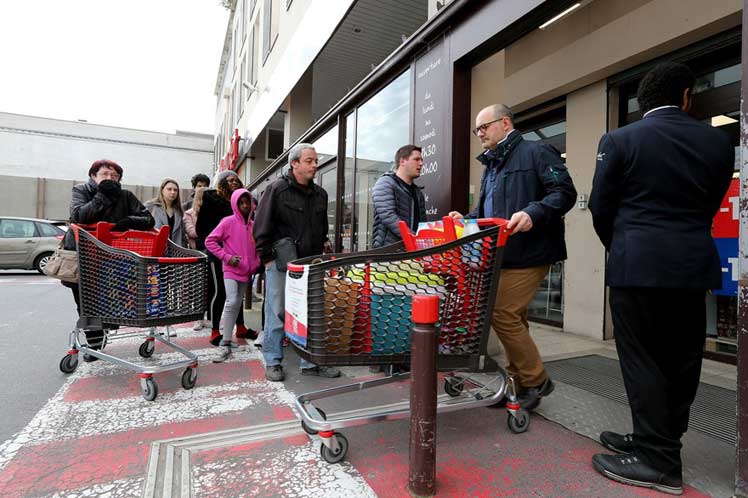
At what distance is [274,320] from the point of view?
3820mm

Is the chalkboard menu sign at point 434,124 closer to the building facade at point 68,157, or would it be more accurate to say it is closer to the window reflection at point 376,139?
the window reflection at point 376,139

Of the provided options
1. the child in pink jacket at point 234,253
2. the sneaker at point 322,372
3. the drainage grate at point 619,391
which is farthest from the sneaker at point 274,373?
the drainage grate at point 619,391

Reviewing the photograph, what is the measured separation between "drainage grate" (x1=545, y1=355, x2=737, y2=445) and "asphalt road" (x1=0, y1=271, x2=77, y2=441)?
13.2 feet

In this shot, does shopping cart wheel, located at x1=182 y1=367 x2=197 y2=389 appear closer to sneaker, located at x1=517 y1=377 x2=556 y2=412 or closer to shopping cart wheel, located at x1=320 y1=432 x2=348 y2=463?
shopping cart wheel, located at x1=320 y1=432 x2=348 y2=463

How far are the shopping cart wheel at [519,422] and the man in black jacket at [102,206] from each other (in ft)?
11.7

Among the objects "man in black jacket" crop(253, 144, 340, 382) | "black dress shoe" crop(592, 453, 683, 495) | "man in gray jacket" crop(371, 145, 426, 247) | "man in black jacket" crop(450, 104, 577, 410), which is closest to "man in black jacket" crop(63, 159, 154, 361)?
"man in black jacket" crop(253, 144, 340, 382)

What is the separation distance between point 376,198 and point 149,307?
6.44 feet

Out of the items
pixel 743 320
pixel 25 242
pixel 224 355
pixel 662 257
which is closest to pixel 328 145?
pixel 224 355

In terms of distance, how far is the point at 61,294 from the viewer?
9.30 meters

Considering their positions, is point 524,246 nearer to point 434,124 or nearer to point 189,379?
point 434,124

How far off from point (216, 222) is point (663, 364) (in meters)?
4.60

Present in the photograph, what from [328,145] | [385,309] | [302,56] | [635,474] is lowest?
[635,474]

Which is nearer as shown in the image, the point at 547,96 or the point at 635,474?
the point at 635,474

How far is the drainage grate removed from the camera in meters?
2.77
